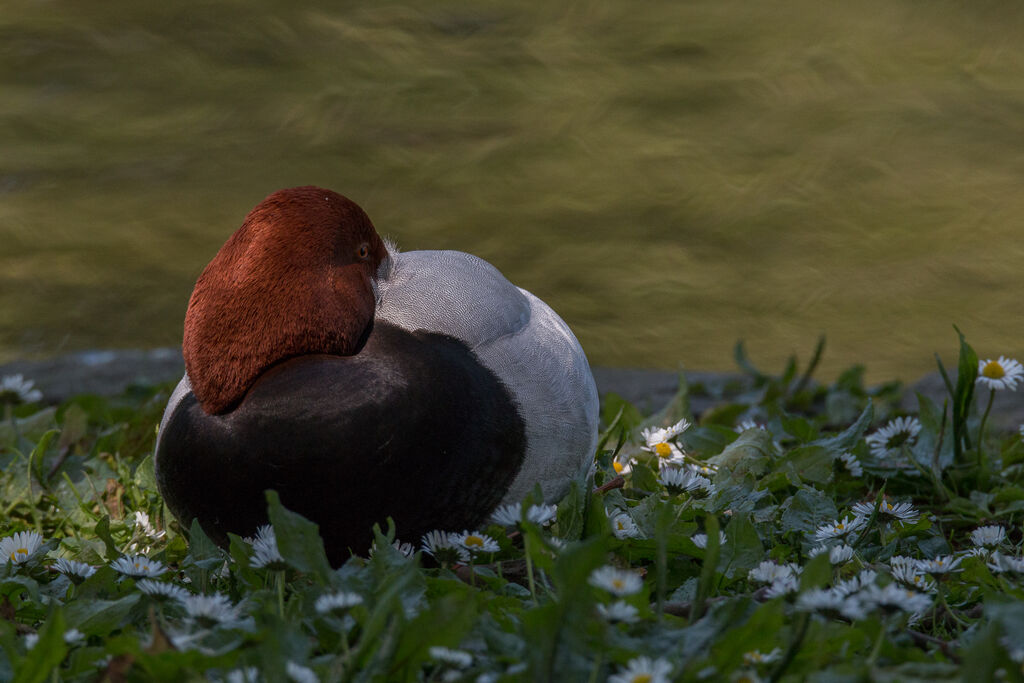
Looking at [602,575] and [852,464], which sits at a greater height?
[602,575]

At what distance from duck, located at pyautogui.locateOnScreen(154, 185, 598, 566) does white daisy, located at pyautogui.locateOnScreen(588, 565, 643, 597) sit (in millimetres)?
527

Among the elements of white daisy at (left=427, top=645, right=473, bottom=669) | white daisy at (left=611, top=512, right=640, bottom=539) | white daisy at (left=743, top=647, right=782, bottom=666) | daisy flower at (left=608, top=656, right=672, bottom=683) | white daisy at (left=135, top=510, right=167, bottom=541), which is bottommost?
white daisy at (left=135, top=510, right=167, bottom=541)

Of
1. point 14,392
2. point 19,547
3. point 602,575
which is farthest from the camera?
point 14,392

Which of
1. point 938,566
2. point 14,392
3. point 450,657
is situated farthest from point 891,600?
point 14,392

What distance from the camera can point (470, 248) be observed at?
5609mm

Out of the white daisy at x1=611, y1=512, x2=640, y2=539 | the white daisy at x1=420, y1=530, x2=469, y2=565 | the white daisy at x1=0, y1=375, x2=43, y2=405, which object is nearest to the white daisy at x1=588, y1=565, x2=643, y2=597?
the white daisy at x1=420, y1=530, x2=469, y2=565

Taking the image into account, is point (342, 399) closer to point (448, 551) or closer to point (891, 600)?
point (448, 551)

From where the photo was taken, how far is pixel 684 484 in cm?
239

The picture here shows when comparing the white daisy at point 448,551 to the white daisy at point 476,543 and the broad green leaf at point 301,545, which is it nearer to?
the white daisy at point 476,543

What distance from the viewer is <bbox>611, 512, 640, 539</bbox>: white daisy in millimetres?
2180

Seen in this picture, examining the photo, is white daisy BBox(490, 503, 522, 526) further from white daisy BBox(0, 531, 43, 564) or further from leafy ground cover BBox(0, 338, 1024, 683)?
white daisy BBox(0, 531, 43, 564)

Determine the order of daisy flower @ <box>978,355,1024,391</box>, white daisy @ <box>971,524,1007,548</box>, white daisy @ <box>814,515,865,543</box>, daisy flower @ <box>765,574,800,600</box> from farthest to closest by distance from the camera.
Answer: daisy flower @ <box>978,355,1024,391</box> < white daisy @ <box>971,524,1007,548</box> < white daisy @ <box>814,515,865,543</box> < daisy flower @ <box>765,574,800,600</box>

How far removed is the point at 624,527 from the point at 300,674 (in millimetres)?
944

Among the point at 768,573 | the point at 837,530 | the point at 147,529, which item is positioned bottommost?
the point at 147,529
